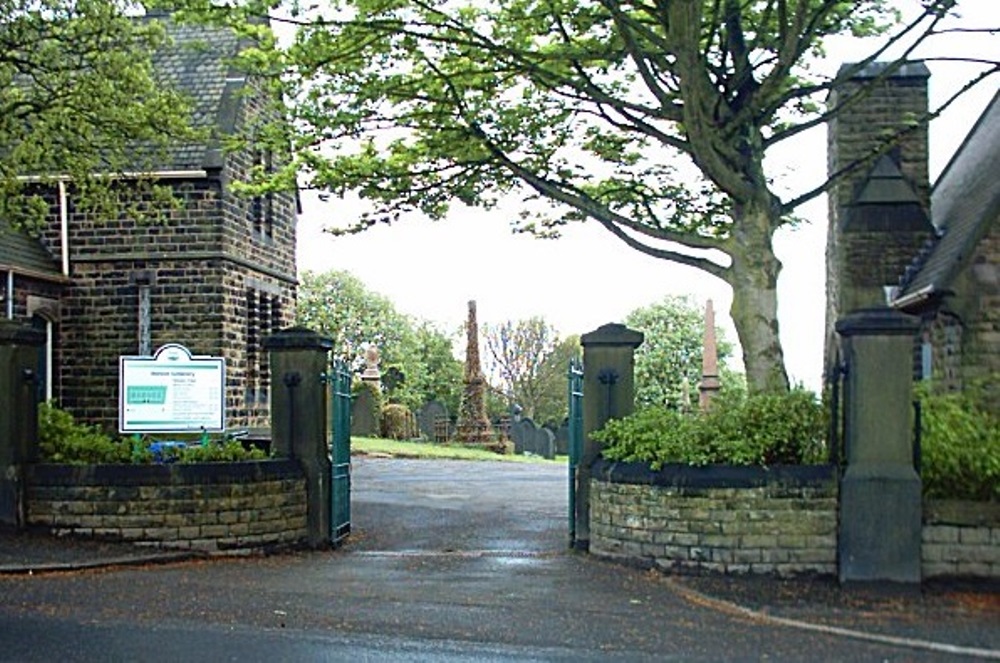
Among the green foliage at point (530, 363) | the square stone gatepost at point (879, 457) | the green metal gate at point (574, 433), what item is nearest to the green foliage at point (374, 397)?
the green foliage at point (530, 363)

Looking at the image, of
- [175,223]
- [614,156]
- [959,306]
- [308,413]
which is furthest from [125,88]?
[959,306]

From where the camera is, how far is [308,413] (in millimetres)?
13594

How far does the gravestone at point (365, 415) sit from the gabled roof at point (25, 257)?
52.3ft

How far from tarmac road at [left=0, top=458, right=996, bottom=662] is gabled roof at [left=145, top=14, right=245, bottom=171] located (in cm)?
1398

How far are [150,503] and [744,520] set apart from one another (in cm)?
580

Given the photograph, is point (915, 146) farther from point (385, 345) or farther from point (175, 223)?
point (385, 345)

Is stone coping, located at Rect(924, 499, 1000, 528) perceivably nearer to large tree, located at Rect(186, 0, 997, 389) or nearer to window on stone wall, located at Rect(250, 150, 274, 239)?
large tree, located at Rect(186, 0, 997, 389)

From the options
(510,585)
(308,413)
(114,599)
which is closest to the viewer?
(114,599)

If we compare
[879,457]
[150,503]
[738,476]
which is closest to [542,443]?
[150,503]

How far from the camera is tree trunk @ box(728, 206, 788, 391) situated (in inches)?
570

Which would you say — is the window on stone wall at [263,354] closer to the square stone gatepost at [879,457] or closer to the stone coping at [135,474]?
the stone coping at [135,474]

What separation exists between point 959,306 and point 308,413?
31.0ft

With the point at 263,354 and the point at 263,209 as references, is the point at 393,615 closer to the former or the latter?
the point at 263,354

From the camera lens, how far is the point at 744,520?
11211 millimetres
